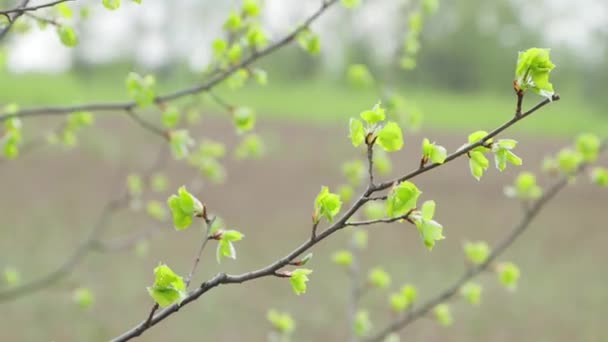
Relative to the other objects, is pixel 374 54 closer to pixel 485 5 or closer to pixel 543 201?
pixel 485 5

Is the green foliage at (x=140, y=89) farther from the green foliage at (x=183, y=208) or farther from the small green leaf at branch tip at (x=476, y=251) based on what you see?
the small green leaf at branch tip at (x=476, y=251)

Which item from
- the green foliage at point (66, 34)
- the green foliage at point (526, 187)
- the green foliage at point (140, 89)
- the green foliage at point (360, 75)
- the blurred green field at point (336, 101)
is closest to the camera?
the green foliage at point (66, 34)

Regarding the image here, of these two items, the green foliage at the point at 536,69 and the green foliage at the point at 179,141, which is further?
the green foliage at the point at 179,141

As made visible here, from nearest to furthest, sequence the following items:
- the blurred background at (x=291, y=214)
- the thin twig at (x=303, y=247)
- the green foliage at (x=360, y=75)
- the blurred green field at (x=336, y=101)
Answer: the thin twig at (x=303, y=247)
the green foliage at (x=360, y=75)
the blurred background at (x=291, y=214)
the blurred green field at (x=336, y=101)

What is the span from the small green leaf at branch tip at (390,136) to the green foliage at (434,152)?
0.02 m

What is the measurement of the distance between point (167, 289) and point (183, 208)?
0.06m

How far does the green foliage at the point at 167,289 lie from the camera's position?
0.45m

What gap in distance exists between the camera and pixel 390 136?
17.6 inches

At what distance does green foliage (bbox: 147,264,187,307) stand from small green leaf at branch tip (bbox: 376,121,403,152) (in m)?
0.15

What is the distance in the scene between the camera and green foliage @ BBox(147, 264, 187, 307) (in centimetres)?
45

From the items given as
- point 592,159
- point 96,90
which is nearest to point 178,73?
point 96,90

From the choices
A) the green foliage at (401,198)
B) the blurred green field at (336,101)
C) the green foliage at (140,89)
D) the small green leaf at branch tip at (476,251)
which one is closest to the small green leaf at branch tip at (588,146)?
the small green leaf at branch tip at (476,251)

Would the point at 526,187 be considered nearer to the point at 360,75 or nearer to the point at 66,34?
the point at 360,75

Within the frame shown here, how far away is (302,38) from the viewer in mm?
925
